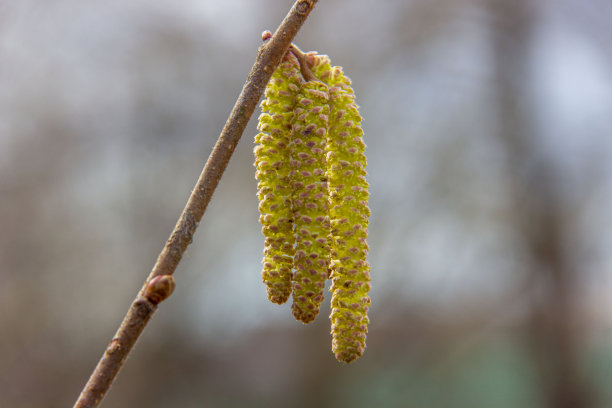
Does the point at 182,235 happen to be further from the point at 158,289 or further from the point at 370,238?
the point at 370,238

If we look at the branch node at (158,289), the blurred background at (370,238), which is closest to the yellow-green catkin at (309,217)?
the branch node at (158,289)

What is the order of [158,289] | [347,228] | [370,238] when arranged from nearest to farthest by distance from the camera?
[158,289] → [347,228] → [370,238]

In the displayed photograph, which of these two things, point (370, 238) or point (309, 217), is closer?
point (309, 217)

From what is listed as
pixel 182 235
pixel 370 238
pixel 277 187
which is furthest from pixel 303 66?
pixel 370 238

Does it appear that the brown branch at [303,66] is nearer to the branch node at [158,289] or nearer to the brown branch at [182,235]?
the brown branch at [182,235]

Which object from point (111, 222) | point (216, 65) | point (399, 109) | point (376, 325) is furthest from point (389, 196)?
point (111, 222)

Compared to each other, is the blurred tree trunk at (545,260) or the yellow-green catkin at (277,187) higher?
the blurred tree trunk at (545,260)
